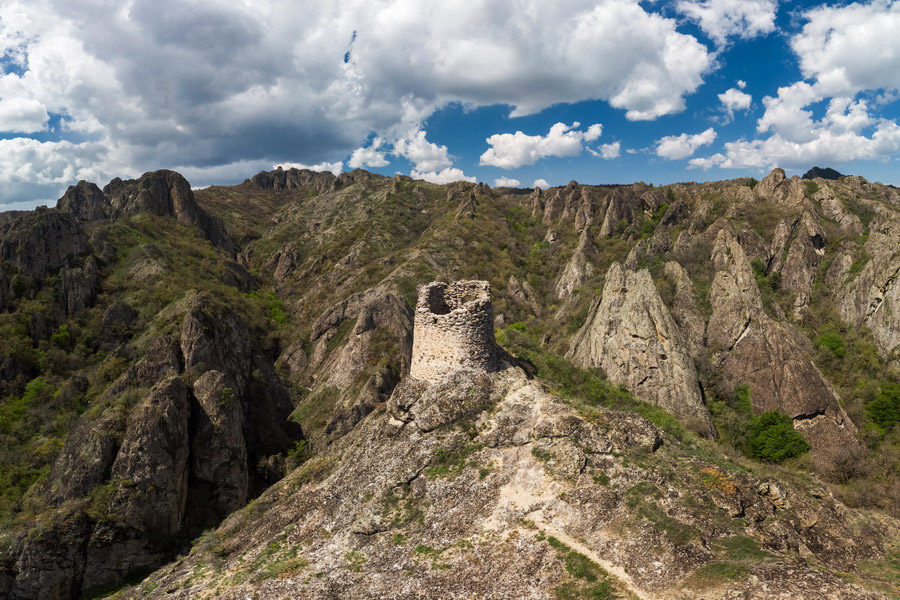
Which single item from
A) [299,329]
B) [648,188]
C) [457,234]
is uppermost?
[648,188]

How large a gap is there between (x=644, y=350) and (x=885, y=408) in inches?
951

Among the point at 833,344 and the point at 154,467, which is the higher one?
the point at 833,344

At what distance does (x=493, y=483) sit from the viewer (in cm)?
1738

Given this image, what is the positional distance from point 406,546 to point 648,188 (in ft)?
388

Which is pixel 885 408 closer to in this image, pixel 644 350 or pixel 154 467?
pixel 644 350

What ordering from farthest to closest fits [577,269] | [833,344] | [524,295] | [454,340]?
[577,269] → [524,295] → [833,344] → [454,340]

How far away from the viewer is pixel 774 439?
4212cm

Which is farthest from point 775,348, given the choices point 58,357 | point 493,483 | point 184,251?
point 184,251

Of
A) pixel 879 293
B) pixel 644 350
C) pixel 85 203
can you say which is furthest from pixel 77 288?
pixel 879 293

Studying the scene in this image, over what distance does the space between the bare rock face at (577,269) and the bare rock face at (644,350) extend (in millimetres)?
38923

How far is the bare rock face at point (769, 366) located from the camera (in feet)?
142

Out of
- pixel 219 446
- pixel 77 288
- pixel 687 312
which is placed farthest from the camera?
pixel 77 288

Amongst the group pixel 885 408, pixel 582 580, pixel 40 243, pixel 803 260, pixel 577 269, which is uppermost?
pixel 40 243

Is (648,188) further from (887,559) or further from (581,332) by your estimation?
(887,559)
